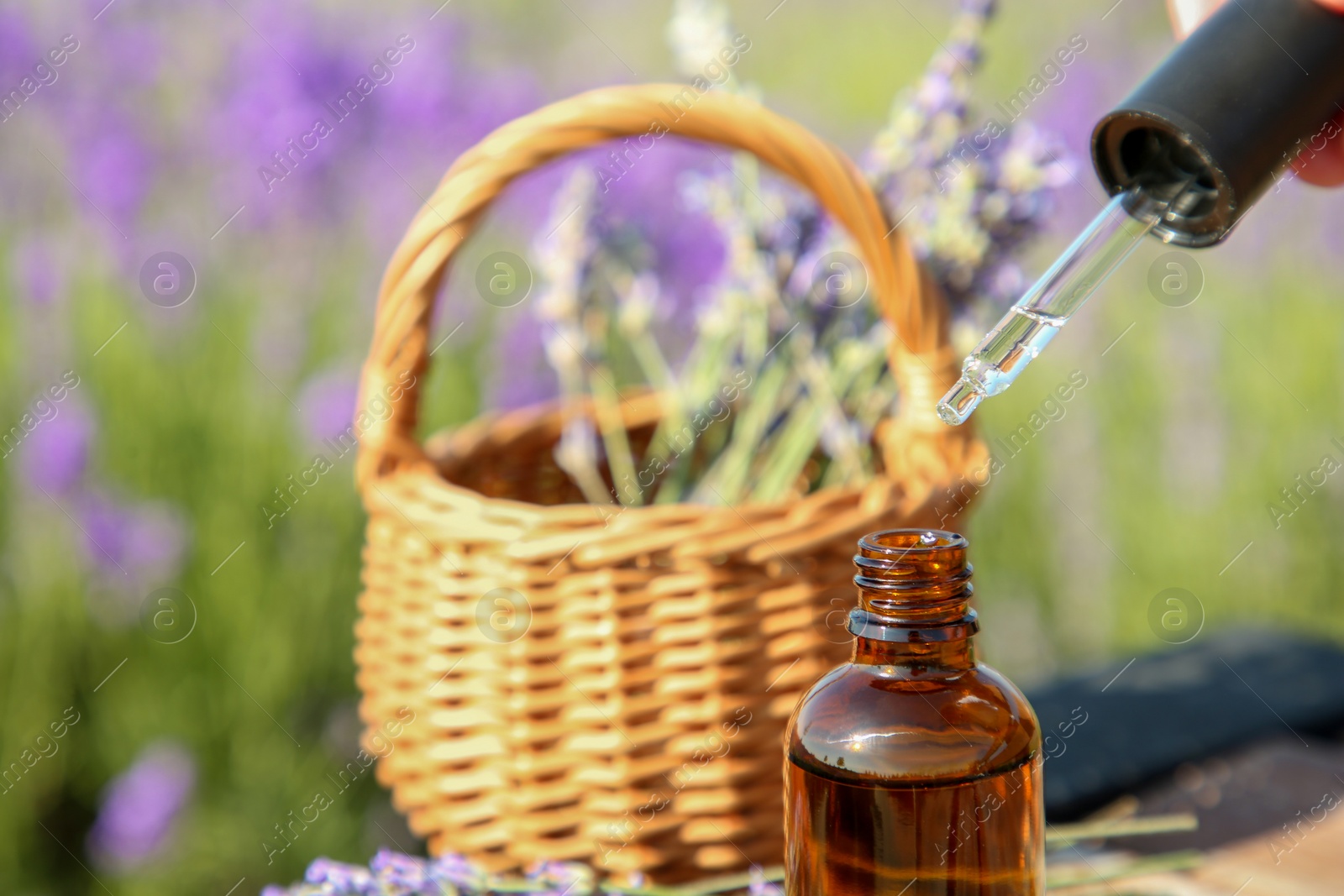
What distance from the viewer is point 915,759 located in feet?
1.41

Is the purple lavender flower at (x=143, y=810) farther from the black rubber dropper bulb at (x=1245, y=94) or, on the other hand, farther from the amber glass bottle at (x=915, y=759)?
the black rubber dropper bulb at (x=1245, y=94)

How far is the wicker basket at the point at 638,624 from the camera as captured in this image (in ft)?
2.19

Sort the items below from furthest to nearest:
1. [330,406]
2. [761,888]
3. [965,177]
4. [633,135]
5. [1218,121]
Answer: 1. [330,406]
2. [965,177]
3. [633,135]
4. [761,888]
5. [1218,121]

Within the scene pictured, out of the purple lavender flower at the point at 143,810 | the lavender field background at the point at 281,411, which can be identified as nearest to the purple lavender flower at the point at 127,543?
the lavender field background at the point at 281,411

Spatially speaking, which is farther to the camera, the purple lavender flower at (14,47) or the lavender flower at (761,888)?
the purple lavender flower at (14,47)

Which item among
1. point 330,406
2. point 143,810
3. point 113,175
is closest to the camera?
point 143,810

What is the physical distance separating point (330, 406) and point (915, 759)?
1004 mm

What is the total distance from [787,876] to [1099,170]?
1.02 feet

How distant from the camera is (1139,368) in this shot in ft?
6.11

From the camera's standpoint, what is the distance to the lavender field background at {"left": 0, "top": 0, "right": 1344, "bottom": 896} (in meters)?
1.25

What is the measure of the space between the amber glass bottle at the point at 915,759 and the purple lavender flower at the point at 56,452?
1017 mm

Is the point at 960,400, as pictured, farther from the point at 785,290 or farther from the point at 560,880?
the point at 785,290

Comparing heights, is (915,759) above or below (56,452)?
below

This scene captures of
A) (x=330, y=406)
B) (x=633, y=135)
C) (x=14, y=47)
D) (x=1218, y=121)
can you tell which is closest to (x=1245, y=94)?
(x=1218, y=121)
